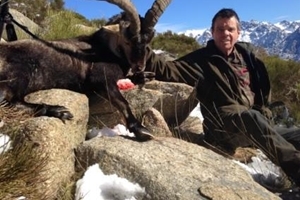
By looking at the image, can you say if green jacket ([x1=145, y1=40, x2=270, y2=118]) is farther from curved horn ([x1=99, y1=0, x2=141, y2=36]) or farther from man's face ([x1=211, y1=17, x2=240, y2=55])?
curved horn ([x1=99, y1=0, x2=141, y2=36])

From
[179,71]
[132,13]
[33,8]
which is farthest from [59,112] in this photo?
[33,8]

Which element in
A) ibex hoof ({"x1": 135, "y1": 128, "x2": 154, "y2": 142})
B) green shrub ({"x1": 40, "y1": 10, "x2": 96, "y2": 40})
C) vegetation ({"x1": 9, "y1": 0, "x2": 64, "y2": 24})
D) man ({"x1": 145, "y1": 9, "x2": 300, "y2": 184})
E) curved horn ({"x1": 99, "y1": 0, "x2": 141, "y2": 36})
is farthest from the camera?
vegetation ({"x1": 9, "y1": 0, "x2": 64, "y2": 24})

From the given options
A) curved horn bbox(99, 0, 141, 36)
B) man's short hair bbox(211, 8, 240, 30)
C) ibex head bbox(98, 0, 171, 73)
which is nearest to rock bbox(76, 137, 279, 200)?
ibex head bbox(98, 0, 171, 73)

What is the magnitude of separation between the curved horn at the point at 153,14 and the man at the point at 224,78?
1.37 feet

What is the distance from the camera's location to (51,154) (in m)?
3.86

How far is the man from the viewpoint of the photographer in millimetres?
5676

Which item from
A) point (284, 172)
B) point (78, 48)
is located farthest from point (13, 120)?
point (284, 172)

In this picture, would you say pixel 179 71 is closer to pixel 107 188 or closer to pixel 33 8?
pixel 107 188

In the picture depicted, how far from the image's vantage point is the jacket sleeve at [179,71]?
5824 mm

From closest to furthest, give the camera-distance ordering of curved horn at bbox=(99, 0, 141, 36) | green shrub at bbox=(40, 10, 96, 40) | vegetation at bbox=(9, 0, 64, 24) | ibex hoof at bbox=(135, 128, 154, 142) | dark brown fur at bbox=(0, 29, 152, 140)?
ibex hoof at bbox=(135, 128, 154, 142) < dark brown fur at bbox=(0, 29, 152, 140) < curved horn at bbox=(99, 0, 141, 36) < green shrub at bbox=(40, 10, 96, 40) < vegetation at bbox=(9, 0, 64, 24)

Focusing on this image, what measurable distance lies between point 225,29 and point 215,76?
607mm

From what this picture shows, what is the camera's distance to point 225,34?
5.94 meters

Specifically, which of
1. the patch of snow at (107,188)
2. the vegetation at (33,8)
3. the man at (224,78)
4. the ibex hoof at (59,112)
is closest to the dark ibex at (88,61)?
the ibex hoof at (59,112)

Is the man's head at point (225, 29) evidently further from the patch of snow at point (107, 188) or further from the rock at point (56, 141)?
the patch of snow at point (107, 188)
